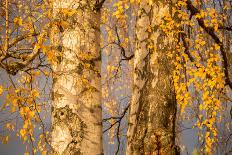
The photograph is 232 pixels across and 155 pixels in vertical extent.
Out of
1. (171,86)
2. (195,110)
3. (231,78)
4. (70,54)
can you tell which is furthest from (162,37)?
(231,78)

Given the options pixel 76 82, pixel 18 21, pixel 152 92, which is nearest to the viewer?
pixel 18 21

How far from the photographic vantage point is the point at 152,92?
15.4 ft

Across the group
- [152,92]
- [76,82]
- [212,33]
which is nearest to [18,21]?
[76,82]

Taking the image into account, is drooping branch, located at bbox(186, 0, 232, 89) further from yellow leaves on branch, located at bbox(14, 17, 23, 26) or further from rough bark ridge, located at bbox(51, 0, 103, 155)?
yellow leaves on branch, located at bbox(14, 17, 23, 26)

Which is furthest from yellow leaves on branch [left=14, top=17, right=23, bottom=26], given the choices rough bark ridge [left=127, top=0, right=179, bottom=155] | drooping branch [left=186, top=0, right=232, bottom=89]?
drooping branch [left=186, top=0, right=232, bottom=89]

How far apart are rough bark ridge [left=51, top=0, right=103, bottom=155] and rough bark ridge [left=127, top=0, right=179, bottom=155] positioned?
797 mm

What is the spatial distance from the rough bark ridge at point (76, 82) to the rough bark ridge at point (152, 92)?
797mm

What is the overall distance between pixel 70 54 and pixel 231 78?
3895 mm

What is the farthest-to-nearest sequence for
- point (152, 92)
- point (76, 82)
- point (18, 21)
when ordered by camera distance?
1. point (152, 92)
2. point (76, 82)
3. point (18, 21)

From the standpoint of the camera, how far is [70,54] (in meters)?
3.90

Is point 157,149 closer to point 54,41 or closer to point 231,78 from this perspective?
point 54,41

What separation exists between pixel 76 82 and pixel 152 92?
3.78 ft

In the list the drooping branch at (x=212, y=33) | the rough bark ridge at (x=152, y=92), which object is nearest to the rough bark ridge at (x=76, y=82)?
the rough bark ridge at (x=152, y=92)

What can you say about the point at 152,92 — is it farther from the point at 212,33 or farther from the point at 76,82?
the point at 212,33
